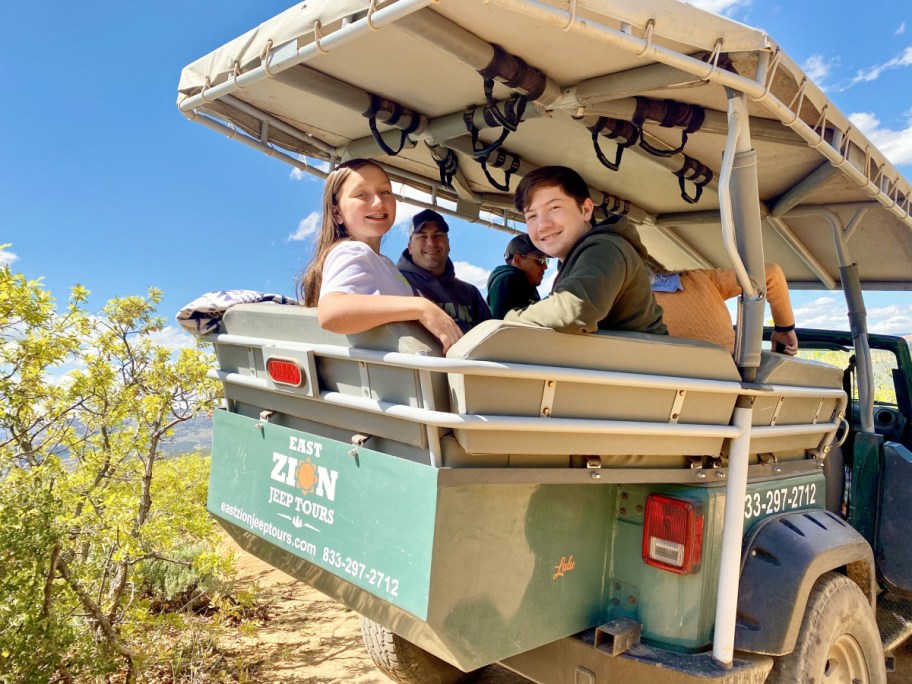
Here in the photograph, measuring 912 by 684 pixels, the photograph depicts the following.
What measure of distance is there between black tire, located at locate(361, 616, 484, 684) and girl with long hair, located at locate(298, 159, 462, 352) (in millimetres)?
1692

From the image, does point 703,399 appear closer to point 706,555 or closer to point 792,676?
point 706,555

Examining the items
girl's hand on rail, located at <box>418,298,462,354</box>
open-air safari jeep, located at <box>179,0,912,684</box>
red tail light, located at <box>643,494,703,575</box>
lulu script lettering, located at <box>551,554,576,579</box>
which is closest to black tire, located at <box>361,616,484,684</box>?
open-air safari jeep, located at <box>179,0,912,684</box>

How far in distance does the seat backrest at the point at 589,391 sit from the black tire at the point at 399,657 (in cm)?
172

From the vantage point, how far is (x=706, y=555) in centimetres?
215

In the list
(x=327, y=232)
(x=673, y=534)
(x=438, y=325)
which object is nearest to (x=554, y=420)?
(x=438, y=325)

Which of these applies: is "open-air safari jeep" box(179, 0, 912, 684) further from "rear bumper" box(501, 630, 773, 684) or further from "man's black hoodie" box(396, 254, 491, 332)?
"man's black hoodie" box(396, 254, 491, 332)

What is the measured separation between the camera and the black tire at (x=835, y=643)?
2297 mm

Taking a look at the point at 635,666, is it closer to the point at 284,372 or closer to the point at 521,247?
the point at 284,372

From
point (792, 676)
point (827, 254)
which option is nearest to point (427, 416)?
point (792, 676)

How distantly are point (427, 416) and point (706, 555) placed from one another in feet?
3.92

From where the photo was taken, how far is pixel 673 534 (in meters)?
2.14

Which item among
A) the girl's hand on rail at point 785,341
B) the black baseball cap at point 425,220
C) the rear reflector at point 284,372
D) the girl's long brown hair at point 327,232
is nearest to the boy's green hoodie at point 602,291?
the rear reflector at point 284,372

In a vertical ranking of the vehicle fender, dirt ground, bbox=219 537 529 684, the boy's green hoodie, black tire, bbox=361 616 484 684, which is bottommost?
dirt ground, bbox=219 537 529 684

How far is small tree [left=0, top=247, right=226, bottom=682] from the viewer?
285cm
